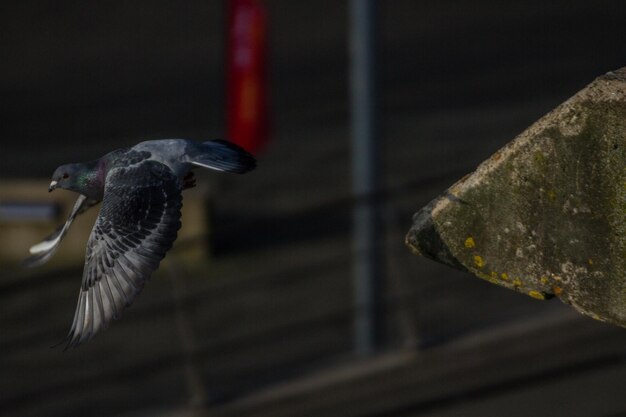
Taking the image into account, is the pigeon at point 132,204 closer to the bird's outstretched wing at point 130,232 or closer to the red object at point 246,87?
the bird's outstretched wing at point 130,232

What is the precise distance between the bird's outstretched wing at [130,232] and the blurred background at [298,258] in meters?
4.44

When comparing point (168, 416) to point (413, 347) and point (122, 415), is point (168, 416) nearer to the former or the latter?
point (122, 415)

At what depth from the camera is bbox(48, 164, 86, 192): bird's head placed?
9.34ft

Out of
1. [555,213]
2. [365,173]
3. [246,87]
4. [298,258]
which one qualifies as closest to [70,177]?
[555,213]

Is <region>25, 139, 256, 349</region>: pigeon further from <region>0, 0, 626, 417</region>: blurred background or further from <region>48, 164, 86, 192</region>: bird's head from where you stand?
<region>0, 0, 626, 417</region>: blurred background

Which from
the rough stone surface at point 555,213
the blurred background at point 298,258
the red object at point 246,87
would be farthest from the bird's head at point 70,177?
the red object at point 246,87

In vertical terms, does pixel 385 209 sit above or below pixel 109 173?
below

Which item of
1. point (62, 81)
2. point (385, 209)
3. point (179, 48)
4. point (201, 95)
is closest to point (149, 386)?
point (385, 209)

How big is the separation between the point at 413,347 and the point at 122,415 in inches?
76.4

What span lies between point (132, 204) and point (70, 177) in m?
0.16

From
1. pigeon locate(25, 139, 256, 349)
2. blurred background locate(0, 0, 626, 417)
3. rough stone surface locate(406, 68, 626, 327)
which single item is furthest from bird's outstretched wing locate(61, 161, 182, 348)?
blurred background locate(0, 0, 626, 417)

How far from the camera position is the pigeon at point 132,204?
273 cm

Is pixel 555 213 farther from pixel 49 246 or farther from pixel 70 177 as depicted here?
pixel 49 246

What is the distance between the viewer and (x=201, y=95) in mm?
16969
